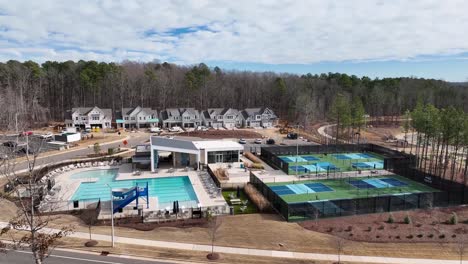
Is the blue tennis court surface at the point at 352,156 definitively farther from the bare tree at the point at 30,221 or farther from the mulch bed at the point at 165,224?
the bare tree at the point at 30,221

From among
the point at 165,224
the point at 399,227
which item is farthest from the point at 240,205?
the point at 399,227

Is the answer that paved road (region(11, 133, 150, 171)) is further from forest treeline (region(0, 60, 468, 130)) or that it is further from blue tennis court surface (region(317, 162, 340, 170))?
blue tennis court surface (region(317, 162, 340, 170))

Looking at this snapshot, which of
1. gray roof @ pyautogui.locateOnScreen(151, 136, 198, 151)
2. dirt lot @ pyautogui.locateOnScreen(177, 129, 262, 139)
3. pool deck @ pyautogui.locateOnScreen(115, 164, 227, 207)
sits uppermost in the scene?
gray roof @ pyautogui.locateOnScreen(151, 136, 198, 151)

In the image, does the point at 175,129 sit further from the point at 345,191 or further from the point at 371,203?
the point at 371,203

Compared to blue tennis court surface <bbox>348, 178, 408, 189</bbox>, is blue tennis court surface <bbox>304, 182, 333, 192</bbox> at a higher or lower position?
lower

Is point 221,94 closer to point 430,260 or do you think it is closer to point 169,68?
point 169,68

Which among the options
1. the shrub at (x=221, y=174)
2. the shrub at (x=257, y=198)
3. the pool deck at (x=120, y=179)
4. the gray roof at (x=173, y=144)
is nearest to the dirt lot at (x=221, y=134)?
the gray roof at (x=173, y=144)

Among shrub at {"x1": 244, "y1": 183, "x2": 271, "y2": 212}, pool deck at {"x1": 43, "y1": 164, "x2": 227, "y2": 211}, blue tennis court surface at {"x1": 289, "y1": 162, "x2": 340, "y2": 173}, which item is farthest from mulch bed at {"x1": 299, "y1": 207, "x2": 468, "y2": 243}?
blue tennis court surface at {"x1": 289, "y1": 162, "x2": 340, "y2": 173}

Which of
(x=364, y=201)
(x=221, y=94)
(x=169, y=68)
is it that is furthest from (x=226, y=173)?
(x=169, y=68)
